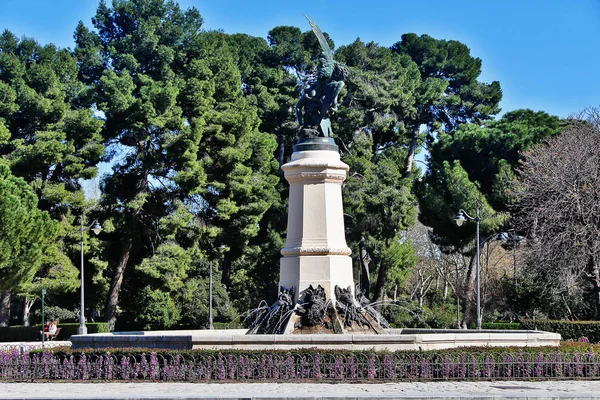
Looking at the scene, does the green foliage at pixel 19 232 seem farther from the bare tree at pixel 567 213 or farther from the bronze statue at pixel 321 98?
the bare tree at pixel 567 213

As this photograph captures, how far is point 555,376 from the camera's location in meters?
20.2

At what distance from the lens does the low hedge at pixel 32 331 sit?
43781 mm

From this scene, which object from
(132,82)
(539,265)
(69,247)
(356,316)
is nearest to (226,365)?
(356,316)

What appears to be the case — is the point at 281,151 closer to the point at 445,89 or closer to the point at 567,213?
the point at 445,89

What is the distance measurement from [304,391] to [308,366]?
6.88 feet

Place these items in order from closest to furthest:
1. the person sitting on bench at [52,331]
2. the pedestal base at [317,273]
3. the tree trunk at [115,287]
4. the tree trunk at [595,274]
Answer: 1. the pedestal base at [317,273]
2. the tree trunk at [595,274]
3. the person sitting on bench at [52,331]
4. the tree trunk at [115,287]

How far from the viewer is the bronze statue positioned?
25.6 m

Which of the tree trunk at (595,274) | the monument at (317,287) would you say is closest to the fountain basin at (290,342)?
the monument at (317,287)

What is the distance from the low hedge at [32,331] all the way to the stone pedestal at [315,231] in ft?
71.1

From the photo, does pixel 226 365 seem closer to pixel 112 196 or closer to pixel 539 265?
pixel 539 265

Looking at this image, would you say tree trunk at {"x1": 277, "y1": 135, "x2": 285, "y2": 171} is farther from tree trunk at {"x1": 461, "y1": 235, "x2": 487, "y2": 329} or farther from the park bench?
the park bench

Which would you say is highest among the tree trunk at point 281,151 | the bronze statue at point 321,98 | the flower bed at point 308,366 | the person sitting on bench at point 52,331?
the tree trunk at point 281,151

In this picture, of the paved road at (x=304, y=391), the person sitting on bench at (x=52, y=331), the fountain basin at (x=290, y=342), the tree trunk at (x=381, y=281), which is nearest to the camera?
the paved road at (x=304, y=391)

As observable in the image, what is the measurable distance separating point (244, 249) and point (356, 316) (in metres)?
28.2
